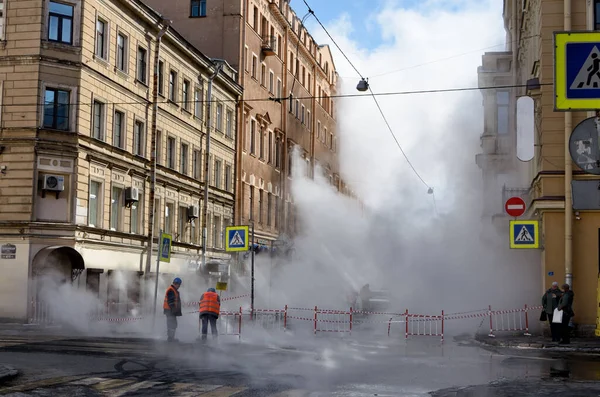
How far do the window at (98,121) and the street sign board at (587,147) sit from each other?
24127 millimetres

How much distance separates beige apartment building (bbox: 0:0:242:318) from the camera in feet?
95.0

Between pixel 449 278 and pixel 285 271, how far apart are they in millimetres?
13171

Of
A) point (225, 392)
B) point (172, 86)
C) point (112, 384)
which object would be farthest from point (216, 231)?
point (225, 392)

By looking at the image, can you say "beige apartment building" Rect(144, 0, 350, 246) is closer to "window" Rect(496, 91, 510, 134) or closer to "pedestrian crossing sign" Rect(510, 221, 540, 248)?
"window" Rect(496, 91, 510, 134)

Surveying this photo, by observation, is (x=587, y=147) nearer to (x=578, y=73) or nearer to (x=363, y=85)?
(x=578, y=73)

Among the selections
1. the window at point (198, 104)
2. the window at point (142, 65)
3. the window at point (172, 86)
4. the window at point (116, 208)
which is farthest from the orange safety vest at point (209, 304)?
the window at point (198, 104)

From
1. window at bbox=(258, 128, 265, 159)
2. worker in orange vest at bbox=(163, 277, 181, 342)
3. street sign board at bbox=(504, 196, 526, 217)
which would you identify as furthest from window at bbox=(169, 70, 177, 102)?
worker in orange vest at bbox=(163, 277, 181, 342)

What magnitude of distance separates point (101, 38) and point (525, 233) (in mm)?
16620

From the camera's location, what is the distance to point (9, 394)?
10.6m

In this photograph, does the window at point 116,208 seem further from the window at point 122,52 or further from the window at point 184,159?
the window at point 184,159

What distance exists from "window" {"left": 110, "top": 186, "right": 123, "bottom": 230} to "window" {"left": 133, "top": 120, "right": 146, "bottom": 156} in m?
2.14

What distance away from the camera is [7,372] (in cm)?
1251

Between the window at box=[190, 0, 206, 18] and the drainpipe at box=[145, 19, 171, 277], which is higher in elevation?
the window at box=[190, 0, 206, 18]

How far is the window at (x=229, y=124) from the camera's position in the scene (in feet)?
151
